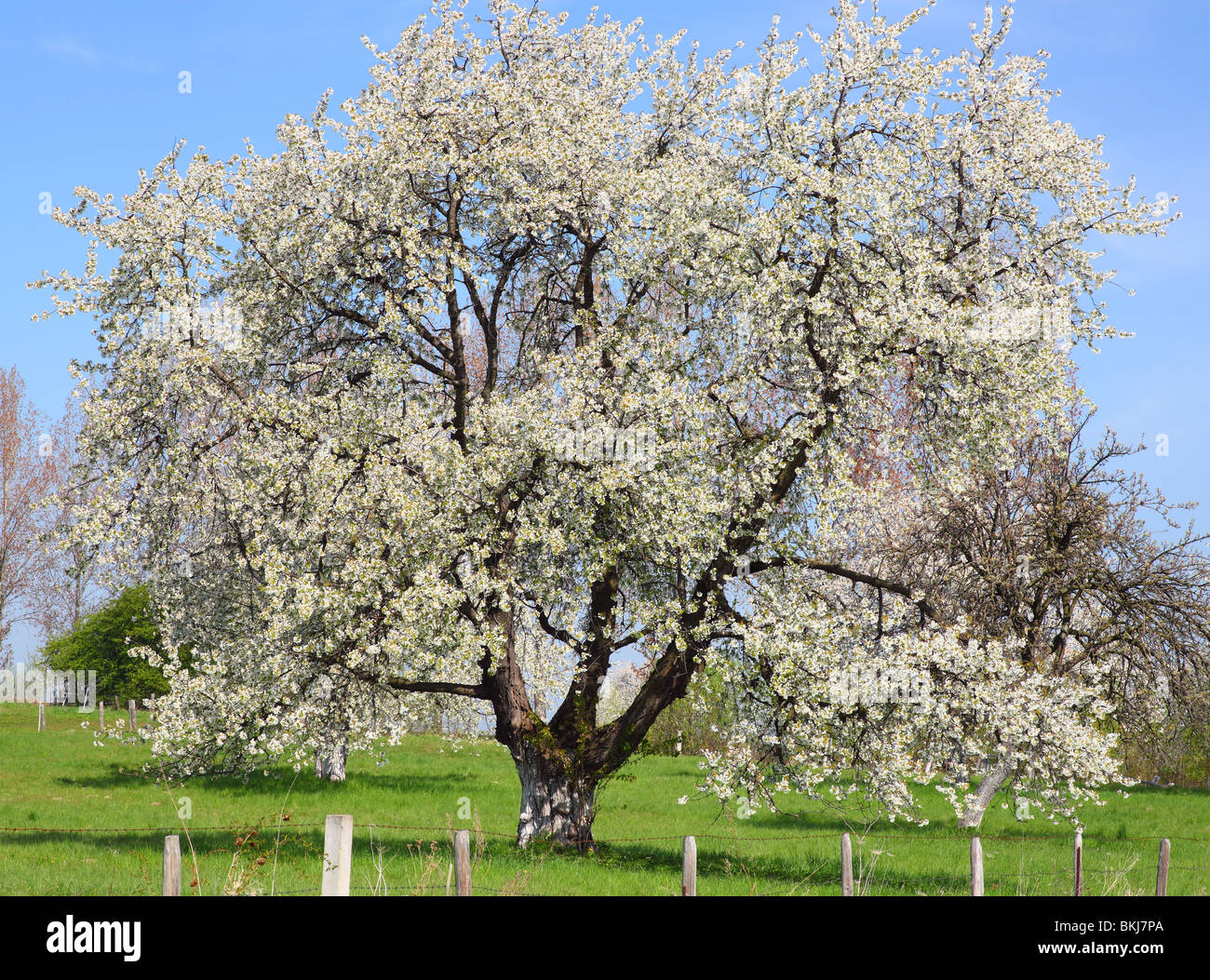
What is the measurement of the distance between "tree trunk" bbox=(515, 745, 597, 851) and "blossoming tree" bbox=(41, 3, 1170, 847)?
601 mm

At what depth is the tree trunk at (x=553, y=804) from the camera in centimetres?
2091

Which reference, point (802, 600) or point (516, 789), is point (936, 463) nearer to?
point (802, 600)

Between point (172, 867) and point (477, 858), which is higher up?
point (172, 867)

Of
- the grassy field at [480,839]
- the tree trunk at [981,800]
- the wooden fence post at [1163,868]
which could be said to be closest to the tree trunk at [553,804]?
the grassy field at [480,839]

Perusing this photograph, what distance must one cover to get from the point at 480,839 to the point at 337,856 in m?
4.02

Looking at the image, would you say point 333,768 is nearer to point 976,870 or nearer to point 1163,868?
point 976,870

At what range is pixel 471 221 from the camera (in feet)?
65.7

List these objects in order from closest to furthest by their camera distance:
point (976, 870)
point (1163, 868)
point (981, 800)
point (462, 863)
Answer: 1. point (462, 863)
2. point (976, 870)
3. point (1163, 868)
4. point (981, 800)

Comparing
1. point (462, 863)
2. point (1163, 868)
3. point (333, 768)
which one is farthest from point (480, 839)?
point (333, 768)

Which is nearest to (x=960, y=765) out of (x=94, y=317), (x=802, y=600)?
(x=802, y=600)

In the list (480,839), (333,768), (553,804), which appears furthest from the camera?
(333,768)

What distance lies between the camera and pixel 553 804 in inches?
826

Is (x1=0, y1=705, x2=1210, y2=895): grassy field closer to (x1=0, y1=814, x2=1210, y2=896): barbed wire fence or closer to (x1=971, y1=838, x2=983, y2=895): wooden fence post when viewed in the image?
(x1=0, y1=814, x2=1210, y2=896): barbed wire fence
